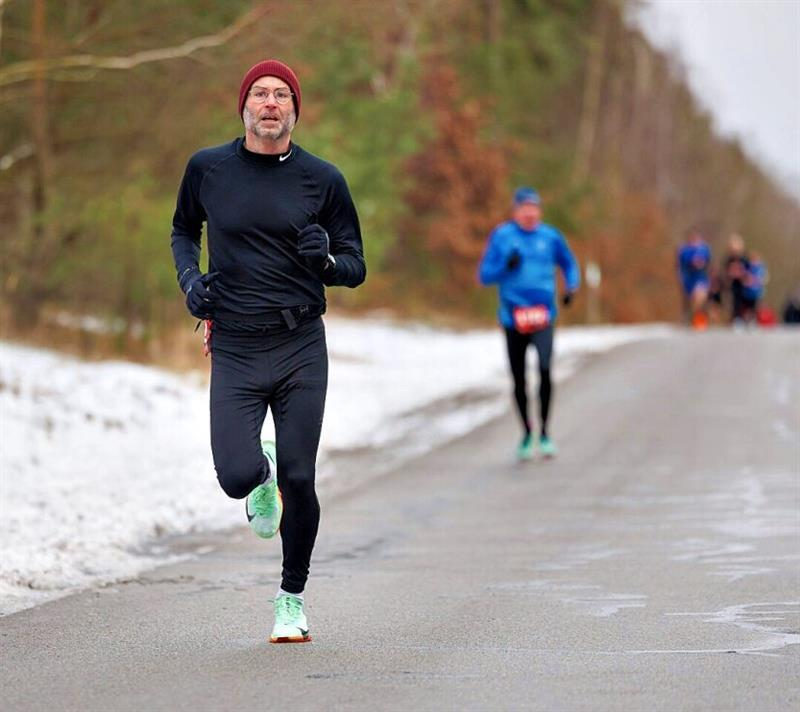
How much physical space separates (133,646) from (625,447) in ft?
31.3

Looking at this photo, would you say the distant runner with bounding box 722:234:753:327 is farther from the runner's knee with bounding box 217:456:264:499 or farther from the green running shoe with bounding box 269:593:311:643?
the runner's knee with bounding box 217:456:264:499

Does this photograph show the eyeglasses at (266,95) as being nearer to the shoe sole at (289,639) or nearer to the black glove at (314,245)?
the black glove at (314,245)

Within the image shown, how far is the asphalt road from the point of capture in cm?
610

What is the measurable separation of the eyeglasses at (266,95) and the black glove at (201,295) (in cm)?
63

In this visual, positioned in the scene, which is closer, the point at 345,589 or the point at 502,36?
the point at 345,589

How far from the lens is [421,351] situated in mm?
29016

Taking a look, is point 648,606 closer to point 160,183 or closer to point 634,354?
point 160,183

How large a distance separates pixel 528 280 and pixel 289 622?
842 centimetres

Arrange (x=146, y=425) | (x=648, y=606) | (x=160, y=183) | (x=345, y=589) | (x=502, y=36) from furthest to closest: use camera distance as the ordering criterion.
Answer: (x=502, y=36) → (x=160, y=183) → (x=146, y=425) → (x=345, y=589) → (x=648, y=606)

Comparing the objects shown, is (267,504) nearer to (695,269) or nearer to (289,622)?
(289,622)

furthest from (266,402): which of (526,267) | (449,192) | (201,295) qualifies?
(449,192)

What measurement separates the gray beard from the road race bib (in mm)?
8390

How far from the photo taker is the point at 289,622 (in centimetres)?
710

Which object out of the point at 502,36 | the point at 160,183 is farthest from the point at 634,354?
the point at 502,36
